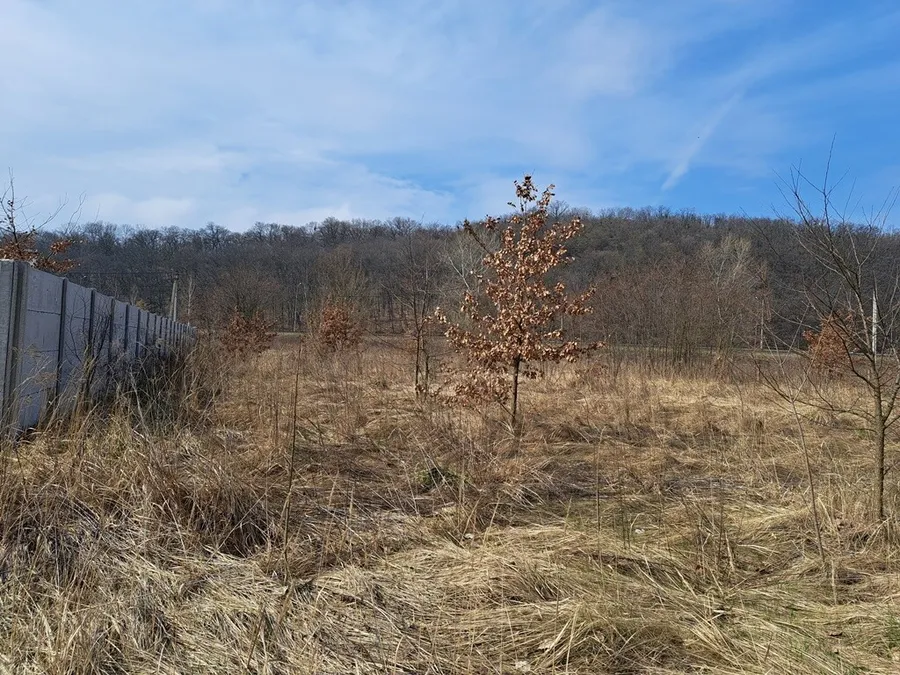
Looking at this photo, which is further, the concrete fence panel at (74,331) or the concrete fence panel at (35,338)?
the concrete fence panel at (74,331)

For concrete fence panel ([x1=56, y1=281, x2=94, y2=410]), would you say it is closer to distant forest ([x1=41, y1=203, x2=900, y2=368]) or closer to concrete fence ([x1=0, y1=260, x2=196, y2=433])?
concrete fence ([x1=0, y1=260, x2=196, y2=433])

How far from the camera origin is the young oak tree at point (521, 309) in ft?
25.2

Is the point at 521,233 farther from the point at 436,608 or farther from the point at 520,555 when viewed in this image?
the point at 436,608

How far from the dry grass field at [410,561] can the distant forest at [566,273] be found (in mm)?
1753

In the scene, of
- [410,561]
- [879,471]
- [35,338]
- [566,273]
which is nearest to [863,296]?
[879,471]

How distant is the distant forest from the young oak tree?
0.62 metres

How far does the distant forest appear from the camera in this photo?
17.5 ft

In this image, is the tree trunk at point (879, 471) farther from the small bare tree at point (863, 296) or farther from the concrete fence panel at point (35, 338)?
the concrete fence panel at point (35, 338)

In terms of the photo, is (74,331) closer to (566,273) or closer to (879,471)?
(879,471)

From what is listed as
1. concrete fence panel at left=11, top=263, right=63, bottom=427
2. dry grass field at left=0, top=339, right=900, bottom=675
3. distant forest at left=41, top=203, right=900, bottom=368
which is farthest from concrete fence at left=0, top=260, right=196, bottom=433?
distant forest at left=41, top=203, right=900, bottom=368

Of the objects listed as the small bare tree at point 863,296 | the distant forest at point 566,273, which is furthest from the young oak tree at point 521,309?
the small bare tree at point 863,296

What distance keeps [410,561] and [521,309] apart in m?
4.83

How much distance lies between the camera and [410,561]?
3.30 m

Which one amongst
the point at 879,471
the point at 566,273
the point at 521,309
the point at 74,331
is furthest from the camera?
the point at 566,273
